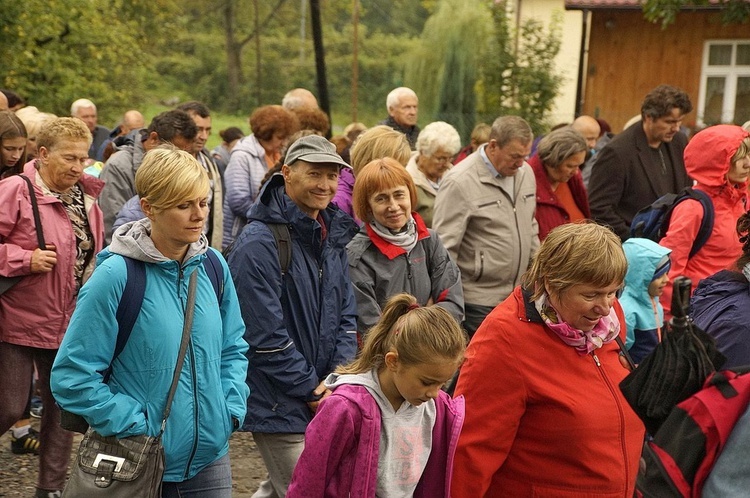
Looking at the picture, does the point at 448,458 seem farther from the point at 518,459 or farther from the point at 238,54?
the point at 238,54

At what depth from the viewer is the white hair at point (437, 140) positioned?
22.4ft

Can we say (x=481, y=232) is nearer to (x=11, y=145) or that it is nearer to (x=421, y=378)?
(x=11, y=145)

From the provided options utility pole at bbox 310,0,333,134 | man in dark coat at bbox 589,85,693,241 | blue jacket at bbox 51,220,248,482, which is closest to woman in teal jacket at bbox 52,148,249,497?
blue jacket at bbox 51,220,248,482

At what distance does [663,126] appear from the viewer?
7191 millimetres

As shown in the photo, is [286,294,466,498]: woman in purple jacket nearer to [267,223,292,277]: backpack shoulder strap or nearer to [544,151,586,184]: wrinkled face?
[267,223,292,277]: backpack shoulder strap

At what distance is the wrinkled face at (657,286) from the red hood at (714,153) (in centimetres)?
72

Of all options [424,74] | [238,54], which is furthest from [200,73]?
[424,74]

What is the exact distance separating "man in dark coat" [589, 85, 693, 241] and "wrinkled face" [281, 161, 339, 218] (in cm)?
319

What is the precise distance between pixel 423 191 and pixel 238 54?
100 feet

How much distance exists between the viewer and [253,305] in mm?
4277

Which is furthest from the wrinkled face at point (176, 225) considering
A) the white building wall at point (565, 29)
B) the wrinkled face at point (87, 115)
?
the white building wall at point (565, 29)

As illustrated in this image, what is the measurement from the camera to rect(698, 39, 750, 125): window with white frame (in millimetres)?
20625

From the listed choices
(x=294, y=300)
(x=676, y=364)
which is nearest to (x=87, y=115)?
(x=294, y=300)

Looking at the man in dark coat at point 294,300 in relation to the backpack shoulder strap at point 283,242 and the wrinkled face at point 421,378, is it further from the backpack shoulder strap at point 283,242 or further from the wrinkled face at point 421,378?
the wrinkled face at point 421,378
